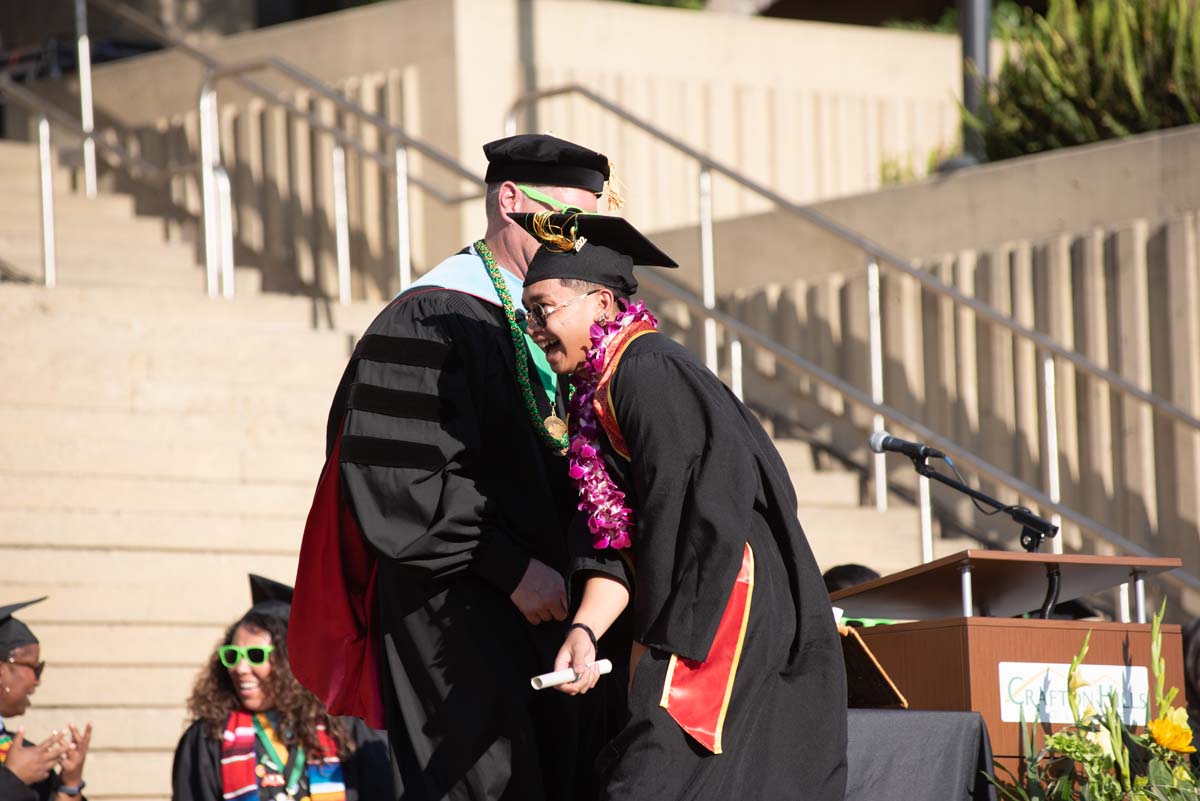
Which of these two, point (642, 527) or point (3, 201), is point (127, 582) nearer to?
point (642, 527)

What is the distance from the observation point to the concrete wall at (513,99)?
1110cm

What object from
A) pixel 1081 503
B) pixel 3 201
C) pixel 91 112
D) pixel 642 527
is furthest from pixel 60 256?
pixel 642 527

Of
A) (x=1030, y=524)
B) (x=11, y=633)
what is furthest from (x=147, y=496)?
(x=1030, y=524)

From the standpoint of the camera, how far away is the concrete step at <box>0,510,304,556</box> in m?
6.75

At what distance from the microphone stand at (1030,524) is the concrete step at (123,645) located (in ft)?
9.53

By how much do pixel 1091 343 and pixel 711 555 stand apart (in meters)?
5.61

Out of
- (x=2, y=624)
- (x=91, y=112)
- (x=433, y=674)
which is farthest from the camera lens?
(x=91, y=112)

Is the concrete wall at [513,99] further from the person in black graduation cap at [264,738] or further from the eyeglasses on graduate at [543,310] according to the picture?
the eyeglasses on graduate at [543,310]

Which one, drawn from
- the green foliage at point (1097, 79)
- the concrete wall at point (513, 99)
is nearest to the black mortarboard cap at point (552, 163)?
the green foliage at point (1097, 79)

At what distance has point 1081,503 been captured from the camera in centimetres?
860

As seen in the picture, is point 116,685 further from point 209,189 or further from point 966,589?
point 209,189

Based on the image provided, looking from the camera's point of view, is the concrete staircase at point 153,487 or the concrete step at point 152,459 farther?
the concrete step at point 152,459

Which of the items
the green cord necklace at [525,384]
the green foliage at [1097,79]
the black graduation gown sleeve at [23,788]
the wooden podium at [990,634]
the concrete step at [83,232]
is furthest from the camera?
the concrete step at [83,232]

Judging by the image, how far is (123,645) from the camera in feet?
21.4
